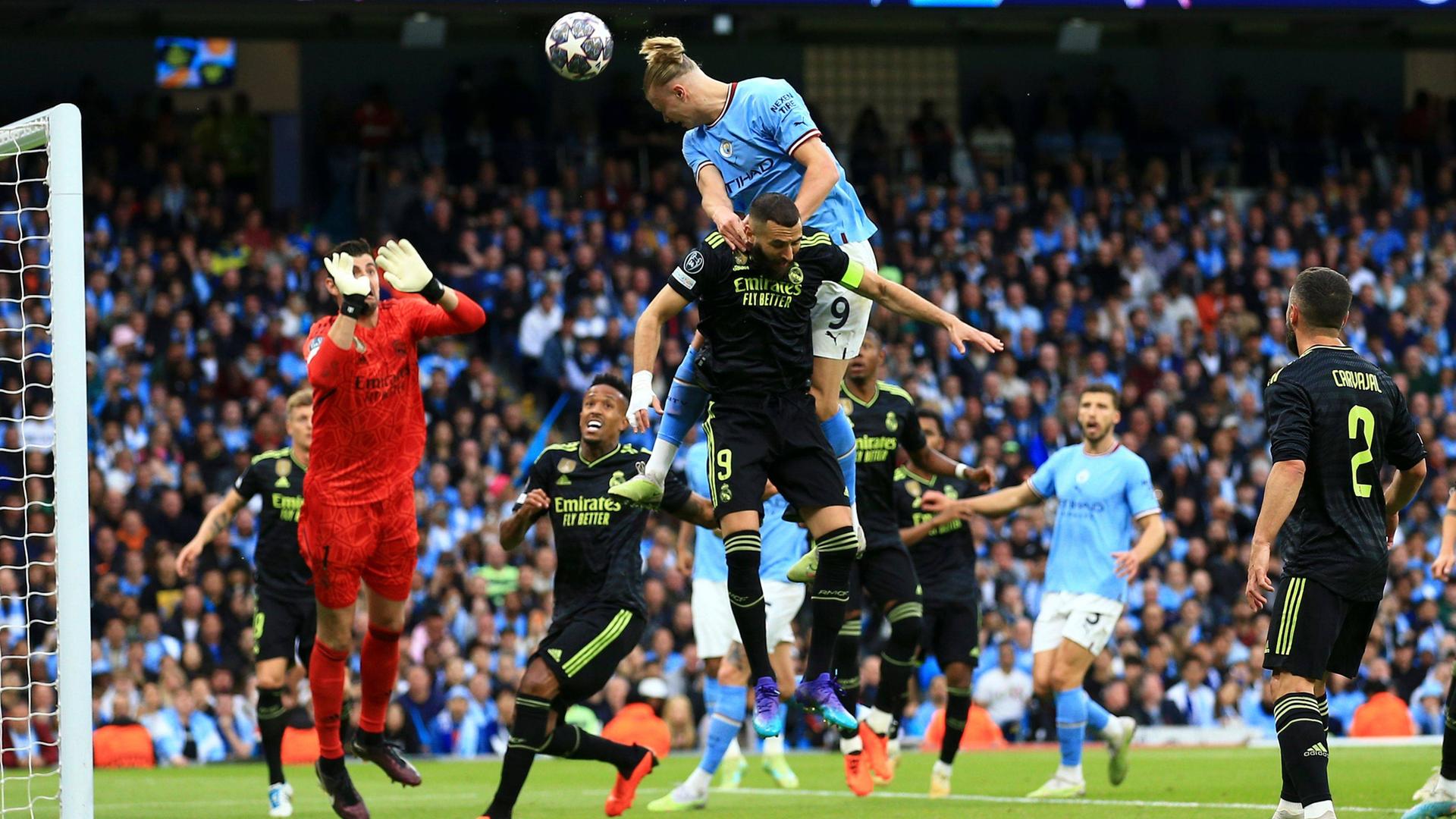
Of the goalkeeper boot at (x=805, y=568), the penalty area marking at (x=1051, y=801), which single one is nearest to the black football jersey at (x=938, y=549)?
the penalty area marking at (x=1051, y=801)

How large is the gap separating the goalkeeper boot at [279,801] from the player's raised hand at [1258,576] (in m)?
6.85

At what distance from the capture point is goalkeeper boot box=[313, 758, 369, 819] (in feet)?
34.3

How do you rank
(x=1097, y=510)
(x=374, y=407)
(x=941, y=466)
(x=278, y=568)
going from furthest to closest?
(x=1097, y=510) < (x=278, y=568) < (x=941, y=466) < (x=374, y=407)

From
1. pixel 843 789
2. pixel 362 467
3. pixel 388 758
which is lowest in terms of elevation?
pixel 843 789

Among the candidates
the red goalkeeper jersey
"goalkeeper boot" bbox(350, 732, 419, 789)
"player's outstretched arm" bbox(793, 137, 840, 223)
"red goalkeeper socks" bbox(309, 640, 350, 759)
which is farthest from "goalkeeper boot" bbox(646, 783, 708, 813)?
"player's outstretched arm" bbox(793, 137, 840, 223)

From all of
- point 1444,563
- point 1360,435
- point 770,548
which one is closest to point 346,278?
point 1360,435

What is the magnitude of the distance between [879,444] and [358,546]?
4067 millimetres

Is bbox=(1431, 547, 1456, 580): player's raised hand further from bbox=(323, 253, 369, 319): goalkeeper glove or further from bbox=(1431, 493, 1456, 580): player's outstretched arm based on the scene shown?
bbox=(323, 253, 369, 319): goalkeeper glove

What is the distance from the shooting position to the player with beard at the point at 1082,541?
42.1 ft

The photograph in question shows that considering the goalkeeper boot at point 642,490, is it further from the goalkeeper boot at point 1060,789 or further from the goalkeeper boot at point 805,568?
the goalkeeper boot at point 1060,789

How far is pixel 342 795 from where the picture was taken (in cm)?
1048

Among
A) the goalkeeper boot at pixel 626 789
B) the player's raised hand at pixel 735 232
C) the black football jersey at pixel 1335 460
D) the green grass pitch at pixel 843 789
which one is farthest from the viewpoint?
the green grass pitch at pixel 843 789

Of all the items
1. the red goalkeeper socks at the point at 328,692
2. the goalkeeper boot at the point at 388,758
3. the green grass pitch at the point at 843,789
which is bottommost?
the green grass pitch at the point at 843,789

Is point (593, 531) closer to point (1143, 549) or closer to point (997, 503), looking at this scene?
point (997, 503)
